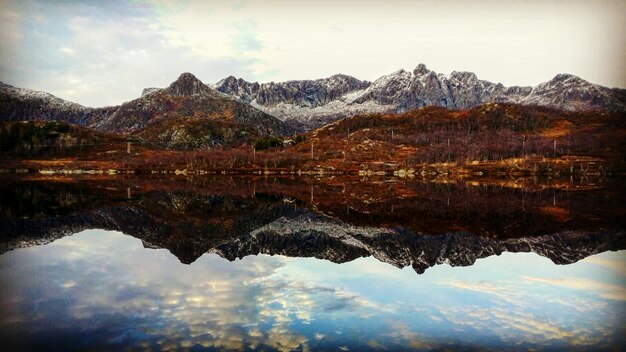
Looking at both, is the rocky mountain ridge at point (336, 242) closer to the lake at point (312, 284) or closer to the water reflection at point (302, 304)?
the lake at point (312, 284)

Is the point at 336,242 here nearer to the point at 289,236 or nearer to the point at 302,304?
the point at 289,236

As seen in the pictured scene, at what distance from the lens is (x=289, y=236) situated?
3156cm

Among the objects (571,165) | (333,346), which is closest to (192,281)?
(333,346)

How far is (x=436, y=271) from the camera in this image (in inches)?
834

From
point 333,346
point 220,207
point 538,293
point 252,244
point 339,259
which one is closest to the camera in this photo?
point 333,346

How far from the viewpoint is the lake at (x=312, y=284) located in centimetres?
1295

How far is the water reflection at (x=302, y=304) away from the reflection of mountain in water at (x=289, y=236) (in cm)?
168

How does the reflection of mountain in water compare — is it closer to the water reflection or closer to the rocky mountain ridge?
the rocky mountain ridge

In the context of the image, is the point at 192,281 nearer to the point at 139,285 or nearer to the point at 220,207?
the point at 139,285

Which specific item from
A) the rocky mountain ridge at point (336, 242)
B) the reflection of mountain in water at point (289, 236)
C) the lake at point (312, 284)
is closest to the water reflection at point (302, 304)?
the lake at point (312, 284)

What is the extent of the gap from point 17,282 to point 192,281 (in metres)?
6.92

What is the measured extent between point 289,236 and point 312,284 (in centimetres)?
1259

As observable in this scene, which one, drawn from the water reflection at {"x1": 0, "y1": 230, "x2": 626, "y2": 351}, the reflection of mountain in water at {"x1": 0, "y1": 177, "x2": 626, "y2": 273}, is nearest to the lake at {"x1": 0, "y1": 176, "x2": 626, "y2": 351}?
the water reflection at {"x1": 0, "y1": 230, "x2": 626, "y2": 351}

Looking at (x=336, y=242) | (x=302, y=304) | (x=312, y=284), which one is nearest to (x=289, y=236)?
(x=336, y=242)
